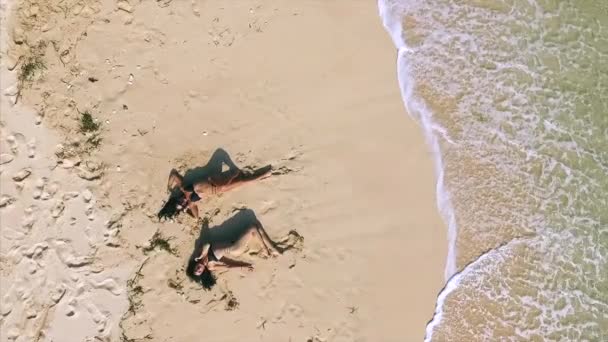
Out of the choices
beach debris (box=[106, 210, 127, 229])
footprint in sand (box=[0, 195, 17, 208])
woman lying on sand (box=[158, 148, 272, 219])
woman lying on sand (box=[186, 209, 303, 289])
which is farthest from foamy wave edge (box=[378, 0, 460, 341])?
footprint in sand (box=[0, 195, 17, 208])

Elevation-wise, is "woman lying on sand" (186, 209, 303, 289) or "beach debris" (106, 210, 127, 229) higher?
"beach debris" (106, 210, 127, 229)

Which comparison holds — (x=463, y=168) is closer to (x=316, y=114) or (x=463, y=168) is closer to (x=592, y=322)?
(x=316, y=114)

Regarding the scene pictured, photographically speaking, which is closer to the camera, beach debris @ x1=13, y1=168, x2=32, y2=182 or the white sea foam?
beach debris @ x1=13, y1=168, x2=32, y2=182

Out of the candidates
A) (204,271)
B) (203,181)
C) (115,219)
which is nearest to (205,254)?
(204,271)

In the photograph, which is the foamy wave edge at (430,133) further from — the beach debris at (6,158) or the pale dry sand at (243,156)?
the beach debris at (6,158)

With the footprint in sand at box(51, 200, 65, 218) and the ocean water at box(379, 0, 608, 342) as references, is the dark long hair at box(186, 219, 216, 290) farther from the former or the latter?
the ocean water at box(379, 0, 608, 342)

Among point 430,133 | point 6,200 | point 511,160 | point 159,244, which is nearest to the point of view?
point 6,200

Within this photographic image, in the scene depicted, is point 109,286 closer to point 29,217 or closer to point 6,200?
point 29,217
